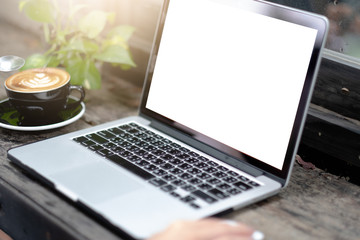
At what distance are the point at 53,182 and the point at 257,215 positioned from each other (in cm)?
35

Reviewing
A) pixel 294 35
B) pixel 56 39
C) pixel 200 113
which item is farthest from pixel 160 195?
pixel 56 39

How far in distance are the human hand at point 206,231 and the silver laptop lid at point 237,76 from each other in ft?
0.56

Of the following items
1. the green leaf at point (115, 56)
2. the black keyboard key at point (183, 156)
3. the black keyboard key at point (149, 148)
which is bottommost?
the black keyboard key at point (149, 148)

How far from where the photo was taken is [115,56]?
1.13 meters

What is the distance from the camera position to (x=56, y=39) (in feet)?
3.95

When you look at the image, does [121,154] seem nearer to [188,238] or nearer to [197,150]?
[197,150]

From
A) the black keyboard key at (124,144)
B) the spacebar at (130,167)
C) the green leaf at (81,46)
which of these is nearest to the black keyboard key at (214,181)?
the spacebar at (130,167)

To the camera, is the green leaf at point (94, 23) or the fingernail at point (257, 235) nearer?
the fingernail at point (257, 235)

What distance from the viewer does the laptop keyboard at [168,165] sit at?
74 cm

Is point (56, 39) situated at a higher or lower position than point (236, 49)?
lower

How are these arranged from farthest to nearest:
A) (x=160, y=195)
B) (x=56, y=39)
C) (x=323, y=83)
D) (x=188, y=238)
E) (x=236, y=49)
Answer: (x=56, y=39), (x=323, y=83), (x=236, y=49), (x=160, y=195), (x=188, y=238)

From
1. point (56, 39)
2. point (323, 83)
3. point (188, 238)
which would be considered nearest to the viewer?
point (188, 238)

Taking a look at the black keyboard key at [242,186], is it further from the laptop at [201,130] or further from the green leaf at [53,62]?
the green leaf at [53,62]

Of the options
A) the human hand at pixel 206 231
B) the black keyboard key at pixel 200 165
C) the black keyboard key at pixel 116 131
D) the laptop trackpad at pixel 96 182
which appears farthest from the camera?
the black keyboard key at pixel 116 131
